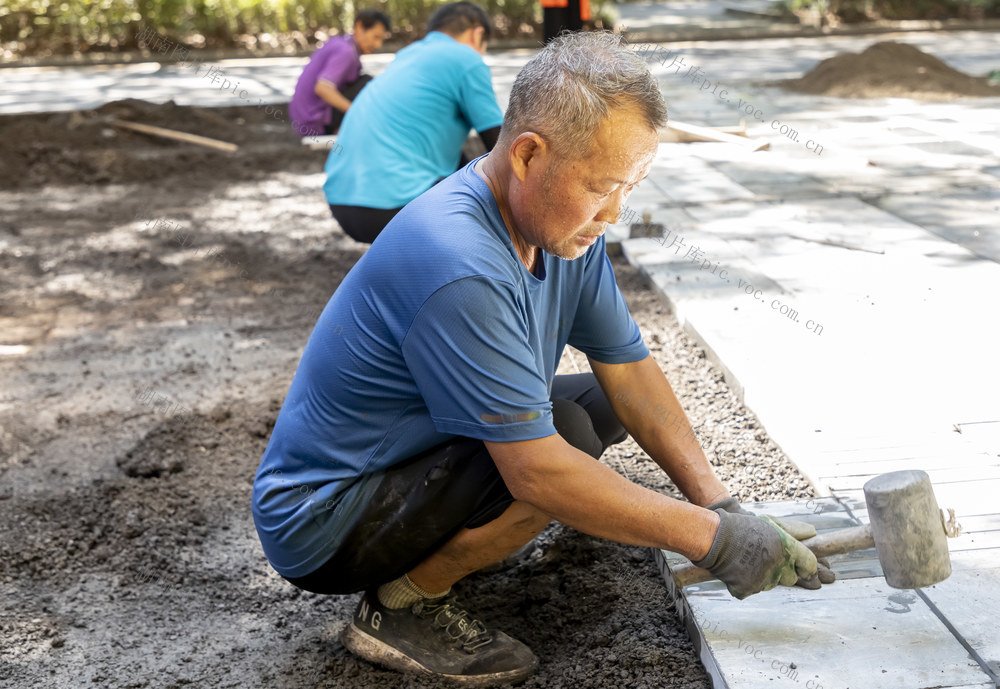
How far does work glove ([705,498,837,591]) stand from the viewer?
7.73 ft

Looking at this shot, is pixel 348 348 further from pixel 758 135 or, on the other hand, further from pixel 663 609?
pixel 758 135

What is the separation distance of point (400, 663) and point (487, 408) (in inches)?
35.3

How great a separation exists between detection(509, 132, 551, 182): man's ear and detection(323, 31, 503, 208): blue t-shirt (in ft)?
9.25

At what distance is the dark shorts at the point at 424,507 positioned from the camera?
218 cm

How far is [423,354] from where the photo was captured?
1.95 m

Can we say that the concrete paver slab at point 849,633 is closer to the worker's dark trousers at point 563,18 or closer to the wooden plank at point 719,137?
the worker's dark trousers at point 563,18

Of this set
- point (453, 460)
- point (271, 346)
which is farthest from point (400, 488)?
point (271, 346)

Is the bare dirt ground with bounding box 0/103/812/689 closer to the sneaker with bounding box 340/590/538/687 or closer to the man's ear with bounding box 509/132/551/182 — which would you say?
the sneaker with bounding box 340/590/538/687

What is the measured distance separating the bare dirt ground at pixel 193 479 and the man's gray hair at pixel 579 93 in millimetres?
1303

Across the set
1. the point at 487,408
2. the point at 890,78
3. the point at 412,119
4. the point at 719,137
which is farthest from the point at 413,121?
the point at 890,78

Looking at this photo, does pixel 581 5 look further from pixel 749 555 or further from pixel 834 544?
pixel 749 555

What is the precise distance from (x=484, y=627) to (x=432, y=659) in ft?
0.51

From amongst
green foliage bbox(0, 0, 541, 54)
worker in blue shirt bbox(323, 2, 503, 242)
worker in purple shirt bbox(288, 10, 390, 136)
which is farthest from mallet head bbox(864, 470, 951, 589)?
green foliage bbox(0, 0, 541, 54)

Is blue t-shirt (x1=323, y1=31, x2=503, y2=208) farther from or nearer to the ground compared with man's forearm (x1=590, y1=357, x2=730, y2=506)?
farther from the ground
